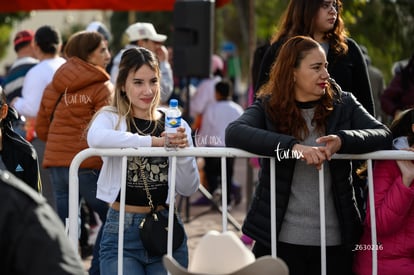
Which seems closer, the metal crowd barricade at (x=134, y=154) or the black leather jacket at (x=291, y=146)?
the black leather jacket at (x=291, y=146)

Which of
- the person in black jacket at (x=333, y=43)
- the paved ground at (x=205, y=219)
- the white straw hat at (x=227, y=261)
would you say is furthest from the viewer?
the paved ground at (x=205, y=219)

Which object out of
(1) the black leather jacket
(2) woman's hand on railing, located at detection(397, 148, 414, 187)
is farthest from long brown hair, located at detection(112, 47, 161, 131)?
(2) woman's hand on railing, located at detection(397, 148, 414, 187)

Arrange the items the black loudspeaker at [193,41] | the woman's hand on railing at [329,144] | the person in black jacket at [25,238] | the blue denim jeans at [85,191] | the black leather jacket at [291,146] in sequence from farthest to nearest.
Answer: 1. the black loudspeaker at [193,41]
2. the blue denim jeans at [85,191]
3. the black leather jacket at [291,146]
4. the woman's hand on railing at [329,144]
5. the person in black jacket at [25,238]

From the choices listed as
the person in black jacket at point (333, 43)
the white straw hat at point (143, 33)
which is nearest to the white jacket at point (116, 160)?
the person in black jacket at point (333, 43)

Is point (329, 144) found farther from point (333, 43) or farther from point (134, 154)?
point (333, 43)

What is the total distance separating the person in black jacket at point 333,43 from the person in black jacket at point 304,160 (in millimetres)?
826

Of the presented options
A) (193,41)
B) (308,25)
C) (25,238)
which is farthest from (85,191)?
(25,238)

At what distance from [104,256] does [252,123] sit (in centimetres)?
105

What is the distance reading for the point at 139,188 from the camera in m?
5.08

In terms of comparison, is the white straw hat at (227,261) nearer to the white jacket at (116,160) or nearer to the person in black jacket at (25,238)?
the person in black jacket at (25,238)

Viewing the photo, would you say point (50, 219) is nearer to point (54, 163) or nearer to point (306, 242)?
point (306, 242)

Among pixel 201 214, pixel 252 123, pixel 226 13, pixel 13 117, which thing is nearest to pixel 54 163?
pixel 13 117

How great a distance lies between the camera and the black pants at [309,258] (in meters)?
4.93

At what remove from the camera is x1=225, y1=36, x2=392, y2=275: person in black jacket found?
4.90 m
